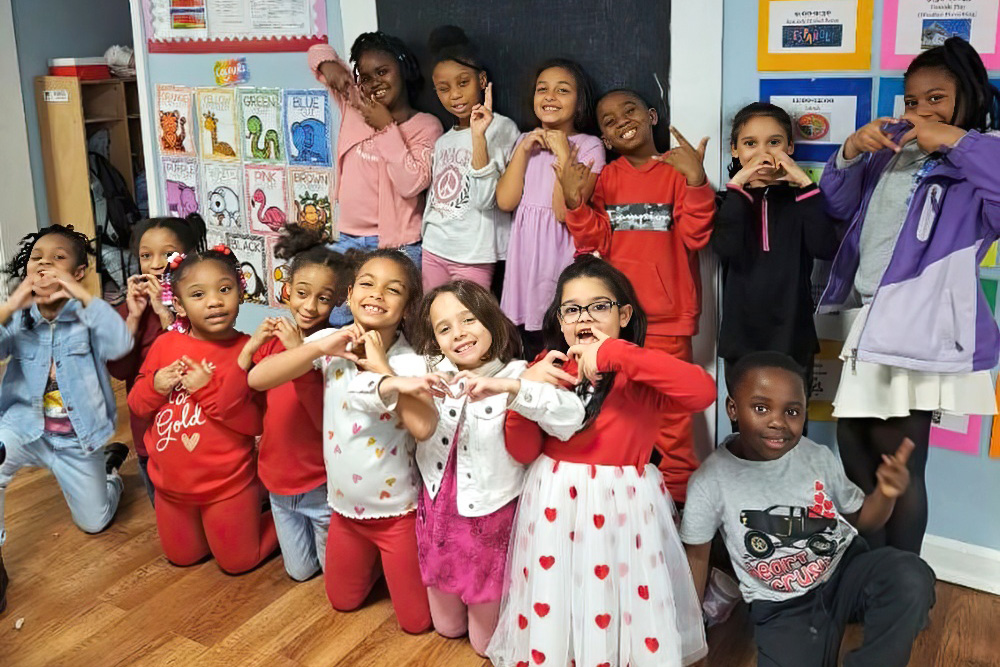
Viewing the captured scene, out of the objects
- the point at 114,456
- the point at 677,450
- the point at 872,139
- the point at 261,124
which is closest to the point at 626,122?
the point at 872,139

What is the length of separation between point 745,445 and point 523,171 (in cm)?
95

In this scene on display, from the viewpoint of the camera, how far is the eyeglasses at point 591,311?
6.87 ft

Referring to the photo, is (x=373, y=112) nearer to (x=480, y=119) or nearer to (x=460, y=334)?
(x=480, y=119)

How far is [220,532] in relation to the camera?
8.57 feet

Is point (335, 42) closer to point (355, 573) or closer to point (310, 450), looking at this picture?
point (310, 450)

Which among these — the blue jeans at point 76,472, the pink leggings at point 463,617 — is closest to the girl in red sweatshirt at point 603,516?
the pink leggings at point 463,617

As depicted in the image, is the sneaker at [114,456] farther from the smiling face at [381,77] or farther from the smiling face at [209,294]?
the smiling face at [381,77]

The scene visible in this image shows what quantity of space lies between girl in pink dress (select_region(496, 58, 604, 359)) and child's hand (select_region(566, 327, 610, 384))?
600 millimetres

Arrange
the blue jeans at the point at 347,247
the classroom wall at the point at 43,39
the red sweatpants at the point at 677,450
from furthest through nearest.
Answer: the classroom wall at the point at 43,39
the blue jeans at the point at 347,247
the red sweatpants at the point at 677,450

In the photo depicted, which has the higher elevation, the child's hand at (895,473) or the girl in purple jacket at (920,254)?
the girl in purple jacket at (920,254)

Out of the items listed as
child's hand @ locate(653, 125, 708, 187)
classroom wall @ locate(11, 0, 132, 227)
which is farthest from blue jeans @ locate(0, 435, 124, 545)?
classroom wall @ locate(11, 0, 132, 227)

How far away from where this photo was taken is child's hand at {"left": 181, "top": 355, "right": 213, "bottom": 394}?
2.50m

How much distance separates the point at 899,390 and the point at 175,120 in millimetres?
2680

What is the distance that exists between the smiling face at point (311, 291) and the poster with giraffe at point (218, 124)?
48.8 inches
